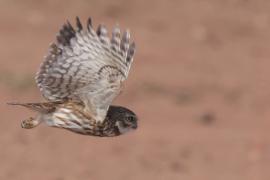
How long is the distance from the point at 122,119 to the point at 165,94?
666 centimetres

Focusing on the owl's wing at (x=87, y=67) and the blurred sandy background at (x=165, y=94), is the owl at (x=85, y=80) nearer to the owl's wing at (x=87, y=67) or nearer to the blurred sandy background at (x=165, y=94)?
the owl's wing at (x=87, y=67)

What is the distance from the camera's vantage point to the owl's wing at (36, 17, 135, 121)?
7422 millimetres

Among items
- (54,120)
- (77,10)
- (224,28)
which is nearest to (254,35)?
(224,28)

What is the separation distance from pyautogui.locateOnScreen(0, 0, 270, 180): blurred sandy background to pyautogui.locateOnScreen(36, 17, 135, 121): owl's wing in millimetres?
3736

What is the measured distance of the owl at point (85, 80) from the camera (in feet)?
24.4

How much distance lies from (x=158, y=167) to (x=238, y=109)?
8.70ft

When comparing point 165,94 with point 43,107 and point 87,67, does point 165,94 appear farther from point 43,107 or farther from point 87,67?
point 87,67

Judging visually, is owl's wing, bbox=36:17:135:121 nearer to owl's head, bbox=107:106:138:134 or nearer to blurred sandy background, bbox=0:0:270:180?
owl's head, bbox=107:106:138:134

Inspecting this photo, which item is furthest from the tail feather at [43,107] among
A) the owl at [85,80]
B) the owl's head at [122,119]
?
the owl's head at [122,119]

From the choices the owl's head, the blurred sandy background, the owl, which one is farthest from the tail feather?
the blurred sandy background

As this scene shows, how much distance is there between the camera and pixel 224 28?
1752 centimetres

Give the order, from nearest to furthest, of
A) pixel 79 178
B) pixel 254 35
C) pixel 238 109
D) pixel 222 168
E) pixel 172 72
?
pixel 79 178
pixel 222 168
pixel 238 109
pixel 172 72
pixel 254 35

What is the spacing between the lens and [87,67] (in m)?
7.51

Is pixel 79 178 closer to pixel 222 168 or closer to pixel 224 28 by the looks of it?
pixel 222 168
